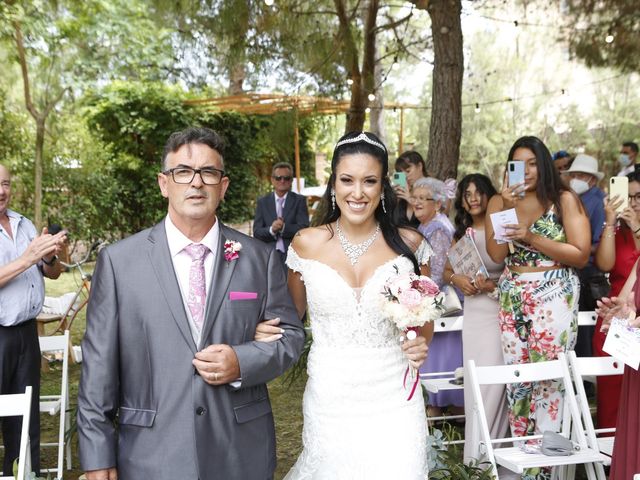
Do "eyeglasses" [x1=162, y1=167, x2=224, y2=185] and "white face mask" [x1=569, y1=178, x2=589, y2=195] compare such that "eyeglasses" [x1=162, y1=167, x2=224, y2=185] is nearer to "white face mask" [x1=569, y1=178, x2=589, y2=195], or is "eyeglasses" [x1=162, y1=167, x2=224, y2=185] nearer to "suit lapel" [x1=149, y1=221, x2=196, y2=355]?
"suit lapel" [x1=149, y1=221, x2=196, y2=355]

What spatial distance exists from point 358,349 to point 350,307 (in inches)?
7.5

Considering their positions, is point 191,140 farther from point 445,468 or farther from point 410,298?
point 445,468

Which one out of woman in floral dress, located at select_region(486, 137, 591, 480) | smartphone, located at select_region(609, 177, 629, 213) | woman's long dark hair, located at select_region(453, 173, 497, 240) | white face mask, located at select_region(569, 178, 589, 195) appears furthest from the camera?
white face mask, located at select_region(569, 178, 589, 195)

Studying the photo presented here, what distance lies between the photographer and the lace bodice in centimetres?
318

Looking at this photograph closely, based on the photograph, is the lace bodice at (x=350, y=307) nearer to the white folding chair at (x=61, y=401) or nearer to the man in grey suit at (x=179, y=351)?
the man in grey suit at (x=179, y=351)

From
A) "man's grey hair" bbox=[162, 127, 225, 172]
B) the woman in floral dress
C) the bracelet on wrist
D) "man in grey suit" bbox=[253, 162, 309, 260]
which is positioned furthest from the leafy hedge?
"man's grey hair" bbox=[162, 127, 225, 172]

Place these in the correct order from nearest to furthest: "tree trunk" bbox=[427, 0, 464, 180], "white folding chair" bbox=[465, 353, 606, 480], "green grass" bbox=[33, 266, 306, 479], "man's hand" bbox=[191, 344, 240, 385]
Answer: "man's hand" bbox=[191, 344, 240, 385] < "white folding chair" bbox=[465, 353, 606, 480] < "green grass" bbox=[33, 266, 306, 479] < "tree trunk" bbox=[427, 0, 464, 180]

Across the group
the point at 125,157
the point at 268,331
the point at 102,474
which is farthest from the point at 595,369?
the point at 125,157

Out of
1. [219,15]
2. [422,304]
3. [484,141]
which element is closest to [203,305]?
[422,304]

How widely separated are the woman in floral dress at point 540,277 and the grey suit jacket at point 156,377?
2.33m

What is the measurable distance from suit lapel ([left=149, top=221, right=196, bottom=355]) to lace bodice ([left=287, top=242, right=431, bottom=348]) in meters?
0.84

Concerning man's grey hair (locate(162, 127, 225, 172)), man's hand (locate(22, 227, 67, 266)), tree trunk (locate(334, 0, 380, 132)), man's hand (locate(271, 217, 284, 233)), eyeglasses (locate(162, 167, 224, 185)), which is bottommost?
man's hand (locate(22, 227, 67, 266))

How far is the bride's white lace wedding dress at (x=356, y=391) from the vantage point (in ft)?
10.2

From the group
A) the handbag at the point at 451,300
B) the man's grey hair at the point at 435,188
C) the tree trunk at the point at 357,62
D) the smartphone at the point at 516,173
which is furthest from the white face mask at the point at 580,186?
the tree trunk at the point at 357,62
